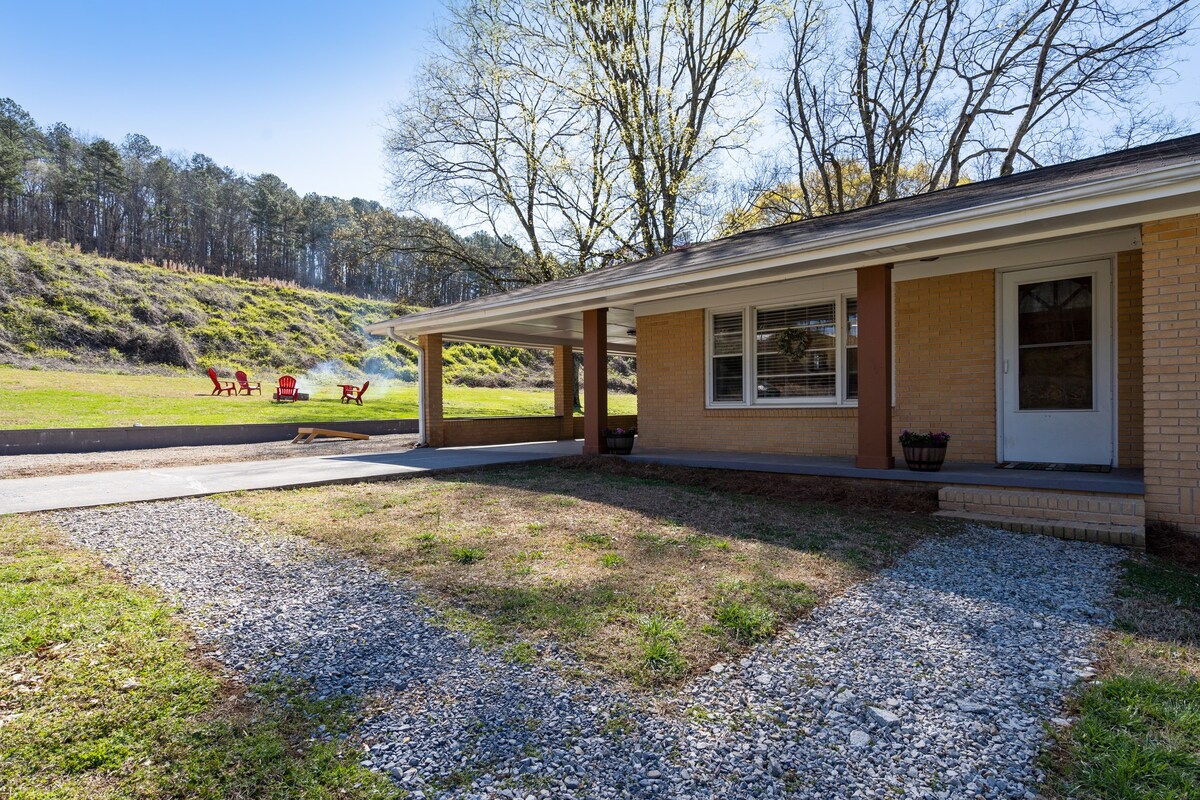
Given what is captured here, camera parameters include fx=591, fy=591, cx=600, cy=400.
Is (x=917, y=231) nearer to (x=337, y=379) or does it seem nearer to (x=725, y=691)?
(x=725, y=691)

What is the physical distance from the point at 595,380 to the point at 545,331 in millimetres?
3621

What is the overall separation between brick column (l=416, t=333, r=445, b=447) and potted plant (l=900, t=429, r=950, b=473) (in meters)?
8.60

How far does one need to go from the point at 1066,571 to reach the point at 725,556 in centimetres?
224

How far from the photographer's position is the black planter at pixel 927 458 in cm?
599

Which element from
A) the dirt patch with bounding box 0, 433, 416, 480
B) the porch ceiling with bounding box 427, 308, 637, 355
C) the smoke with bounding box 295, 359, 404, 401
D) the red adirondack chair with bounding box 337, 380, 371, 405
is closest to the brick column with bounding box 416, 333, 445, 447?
the porch ceiling with bounding box 427, 308, 637, 355

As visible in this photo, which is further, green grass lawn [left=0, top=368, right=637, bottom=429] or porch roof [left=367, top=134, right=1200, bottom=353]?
green grass lawn [left=0, top=368, right=637, bottom=429]

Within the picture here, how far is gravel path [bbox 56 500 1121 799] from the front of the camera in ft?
6.17

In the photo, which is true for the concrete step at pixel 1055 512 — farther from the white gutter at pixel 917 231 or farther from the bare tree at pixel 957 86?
the bare tree at pixel 957 86

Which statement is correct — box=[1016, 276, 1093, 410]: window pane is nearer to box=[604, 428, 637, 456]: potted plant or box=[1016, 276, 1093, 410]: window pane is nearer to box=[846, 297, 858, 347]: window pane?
box=[846, 297, 858, 347]: window pane

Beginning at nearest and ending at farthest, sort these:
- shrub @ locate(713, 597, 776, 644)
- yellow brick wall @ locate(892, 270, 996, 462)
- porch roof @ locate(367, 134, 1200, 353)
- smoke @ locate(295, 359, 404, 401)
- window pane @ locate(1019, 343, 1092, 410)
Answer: shrub @ locate(713, 597, 776, 644) < porch roof @ locate(367, 134, 1200, 353) < window pane @ locate(1019, 343, 1092, 410) < yellow brick wall @ locate(892, 270, 996, 462) < smoke @ locate(295, 359, 404, 401)

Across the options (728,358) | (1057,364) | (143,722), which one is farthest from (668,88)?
(143,722)

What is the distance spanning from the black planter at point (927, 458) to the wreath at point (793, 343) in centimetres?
247

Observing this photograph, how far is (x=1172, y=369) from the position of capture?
4617mm

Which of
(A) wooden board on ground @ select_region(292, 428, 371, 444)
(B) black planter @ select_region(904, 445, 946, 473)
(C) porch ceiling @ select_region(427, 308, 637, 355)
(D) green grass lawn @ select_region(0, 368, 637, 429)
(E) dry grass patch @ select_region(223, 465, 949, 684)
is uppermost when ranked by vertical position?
(C) porch ceiling @ select_region(427, 308, 637, 355)
